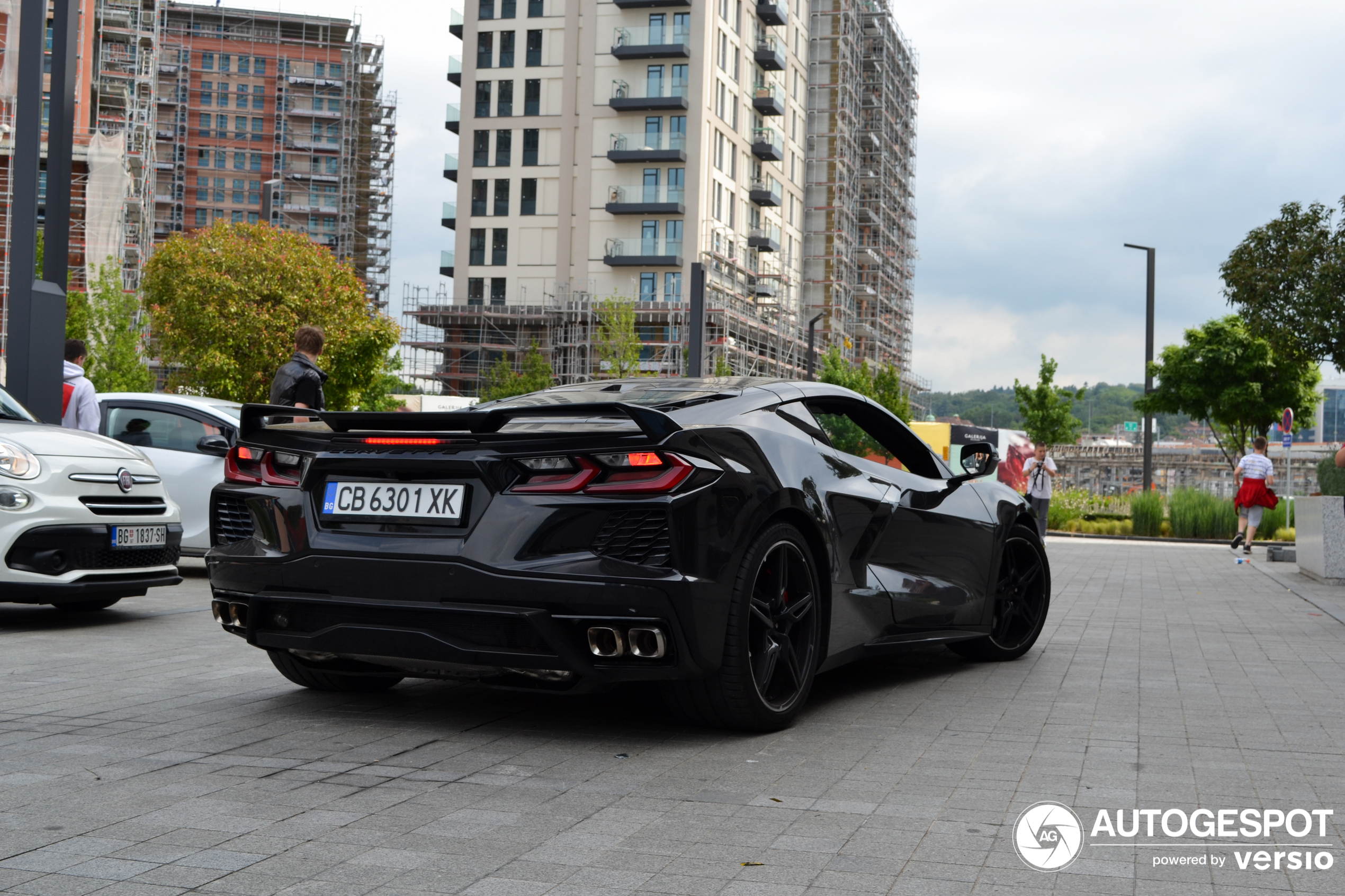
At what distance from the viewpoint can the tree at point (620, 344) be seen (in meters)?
59.2

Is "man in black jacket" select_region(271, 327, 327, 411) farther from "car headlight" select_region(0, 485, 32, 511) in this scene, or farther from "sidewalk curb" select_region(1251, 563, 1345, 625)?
"sidewalk curb" select_region(1251, 563, 1345, 625)

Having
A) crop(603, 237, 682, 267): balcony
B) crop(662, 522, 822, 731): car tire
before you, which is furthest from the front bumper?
crop(603, 237, 682, 267): balcony

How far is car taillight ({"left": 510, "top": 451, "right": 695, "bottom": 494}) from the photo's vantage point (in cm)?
440

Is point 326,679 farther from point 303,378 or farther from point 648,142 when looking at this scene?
point 648,142

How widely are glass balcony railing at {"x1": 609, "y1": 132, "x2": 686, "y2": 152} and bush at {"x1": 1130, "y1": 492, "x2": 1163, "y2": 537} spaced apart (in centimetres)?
4540

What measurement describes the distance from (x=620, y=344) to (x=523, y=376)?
11223mm

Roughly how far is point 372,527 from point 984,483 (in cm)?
343

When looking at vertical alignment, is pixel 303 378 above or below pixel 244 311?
below

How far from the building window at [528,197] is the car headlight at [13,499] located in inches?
2737

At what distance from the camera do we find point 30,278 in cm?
1048

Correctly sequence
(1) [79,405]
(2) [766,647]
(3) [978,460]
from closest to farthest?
(2) [766,647] < (3) [978,460] < (1) [79,405]

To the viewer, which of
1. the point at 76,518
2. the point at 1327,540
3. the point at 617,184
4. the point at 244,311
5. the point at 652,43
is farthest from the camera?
the point at 617,184

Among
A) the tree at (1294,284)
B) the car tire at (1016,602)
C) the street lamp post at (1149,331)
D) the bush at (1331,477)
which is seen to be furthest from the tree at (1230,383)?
the car tire at (1016,602)

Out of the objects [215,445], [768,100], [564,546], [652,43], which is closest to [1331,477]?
[215,445]
